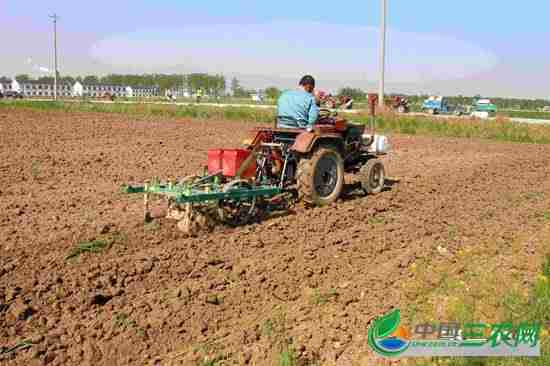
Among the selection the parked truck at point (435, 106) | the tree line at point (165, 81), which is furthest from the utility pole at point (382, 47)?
the tree line at point (165, 81)

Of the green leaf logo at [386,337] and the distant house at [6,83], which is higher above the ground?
the distant house at [6,83]

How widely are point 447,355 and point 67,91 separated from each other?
340 feet

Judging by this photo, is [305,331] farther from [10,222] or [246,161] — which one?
[10,222]

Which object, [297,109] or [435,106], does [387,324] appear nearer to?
[297,109]

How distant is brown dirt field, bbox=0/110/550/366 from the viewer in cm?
408

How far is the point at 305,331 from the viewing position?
4160mm

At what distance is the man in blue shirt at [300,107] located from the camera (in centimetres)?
746

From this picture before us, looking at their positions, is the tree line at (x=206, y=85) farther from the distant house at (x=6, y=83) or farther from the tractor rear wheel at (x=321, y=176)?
the tractor rear wheel at (x=321, y=176)

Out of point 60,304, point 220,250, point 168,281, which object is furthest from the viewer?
point 220,250

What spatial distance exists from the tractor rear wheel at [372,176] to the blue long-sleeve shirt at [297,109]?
1.49 metres

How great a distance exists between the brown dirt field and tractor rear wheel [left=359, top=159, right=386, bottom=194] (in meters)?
0.25

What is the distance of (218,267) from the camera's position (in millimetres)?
5465

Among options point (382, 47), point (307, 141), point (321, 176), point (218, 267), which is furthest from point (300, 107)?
point (382, 47)

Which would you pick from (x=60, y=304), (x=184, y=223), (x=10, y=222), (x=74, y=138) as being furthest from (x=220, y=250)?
(x=74, y=138)
